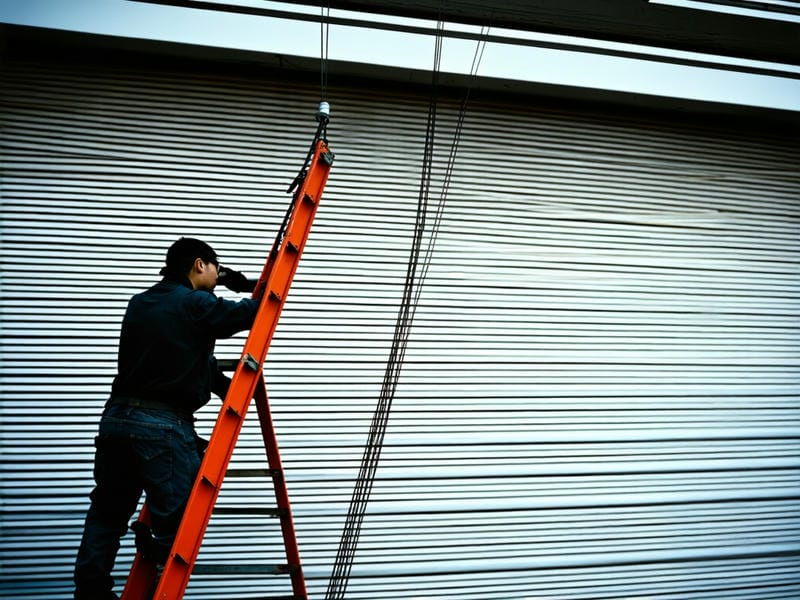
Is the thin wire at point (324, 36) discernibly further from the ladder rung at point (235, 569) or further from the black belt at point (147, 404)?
the ladder rung at point (235, 569)

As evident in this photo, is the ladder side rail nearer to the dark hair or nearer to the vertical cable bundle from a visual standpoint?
the dark hair

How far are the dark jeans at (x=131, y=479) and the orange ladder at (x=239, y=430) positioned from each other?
0.16 m

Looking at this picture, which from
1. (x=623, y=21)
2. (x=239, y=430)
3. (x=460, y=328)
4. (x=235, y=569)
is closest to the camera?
(x=239, y=430)

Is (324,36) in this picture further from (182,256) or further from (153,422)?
(153,422)

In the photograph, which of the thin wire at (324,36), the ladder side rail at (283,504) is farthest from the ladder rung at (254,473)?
the thin wire at (324,36)

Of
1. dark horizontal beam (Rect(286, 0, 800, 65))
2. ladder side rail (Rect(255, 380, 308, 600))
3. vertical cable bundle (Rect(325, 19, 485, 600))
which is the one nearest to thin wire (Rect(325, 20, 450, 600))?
vertical cable bundle (Rect(325, 19, 485, 600))

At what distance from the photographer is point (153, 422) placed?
125 inches

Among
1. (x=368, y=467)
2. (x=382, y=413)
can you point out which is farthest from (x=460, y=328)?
(x=368, y=467)

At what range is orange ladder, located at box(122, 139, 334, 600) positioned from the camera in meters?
2.99

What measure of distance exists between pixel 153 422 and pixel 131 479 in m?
0.32

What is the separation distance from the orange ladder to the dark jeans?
0.16m

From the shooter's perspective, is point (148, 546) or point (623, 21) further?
point (623, 21)

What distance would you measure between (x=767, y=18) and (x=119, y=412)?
4769mm

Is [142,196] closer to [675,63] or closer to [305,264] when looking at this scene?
[305,264]
